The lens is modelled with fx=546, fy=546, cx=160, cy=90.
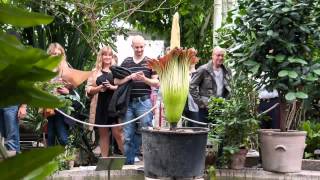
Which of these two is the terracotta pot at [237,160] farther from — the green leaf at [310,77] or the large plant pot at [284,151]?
the green leaf at [310,77]

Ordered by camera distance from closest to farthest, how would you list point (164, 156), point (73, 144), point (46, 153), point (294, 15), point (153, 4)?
1. point (46, 153)
2. point (164, 156)
3. point (294, 15)
4. point (73, 144)
5. point (153, 4)

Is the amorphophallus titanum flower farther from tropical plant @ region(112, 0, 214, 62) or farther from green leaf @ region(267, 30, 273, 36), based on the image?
tropical plant @ region(112, 0, 214, 62)

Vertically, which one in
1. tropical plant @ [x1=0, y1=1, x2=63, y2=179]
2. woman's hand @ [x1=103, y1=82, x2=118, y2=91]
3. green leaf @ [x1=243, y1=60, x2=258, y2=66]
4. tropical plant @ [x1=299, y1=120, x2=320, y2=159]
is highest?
green leaf @ [x1=243, y1=60, x2=258, y2=66]

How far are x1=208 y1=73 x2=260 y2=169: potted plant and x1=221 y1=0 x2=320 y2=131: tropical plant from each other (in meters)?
0.21

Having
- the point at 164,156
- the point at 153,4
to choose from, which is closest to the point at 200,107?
the point at 164,156

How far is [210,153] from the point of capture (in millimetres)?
4633

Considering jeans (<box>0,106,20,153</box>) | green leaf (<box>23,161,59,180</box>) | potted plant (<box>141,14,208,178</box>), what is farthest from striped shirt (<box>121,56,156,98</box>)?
green leaf (<box>23,161,59,180</box>)

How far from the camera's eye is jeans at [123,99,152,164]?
5059mm

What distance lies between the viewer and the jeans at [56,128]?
5027mm

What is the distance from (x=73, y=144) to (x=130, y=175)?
53.6 inches

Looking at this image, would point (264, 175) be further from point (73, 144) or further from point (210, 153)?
Answer: point (73, 144)

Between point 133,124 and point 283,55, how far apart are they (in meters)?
1.56

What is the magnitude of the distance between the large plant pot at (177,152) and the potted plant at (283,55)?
84 centimetres

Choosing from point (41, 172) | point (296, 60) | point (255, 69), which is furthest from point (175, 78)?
point (41, 172)
